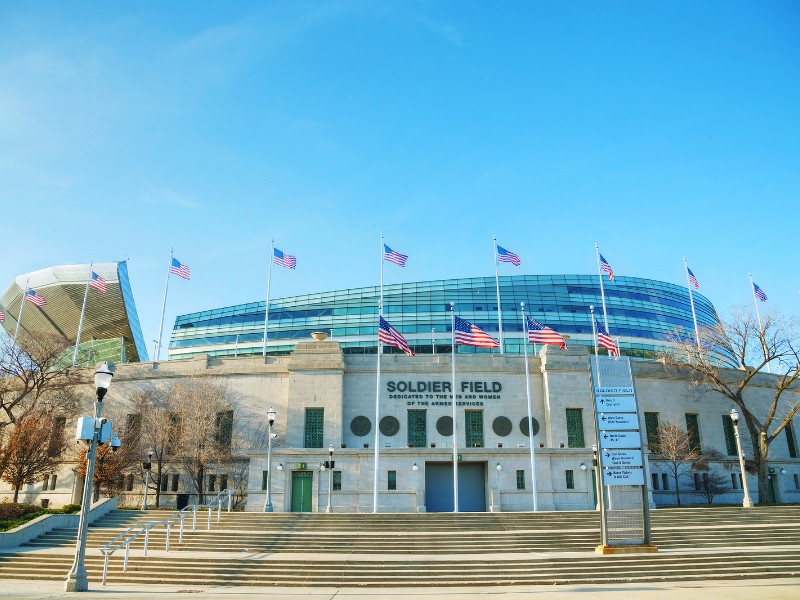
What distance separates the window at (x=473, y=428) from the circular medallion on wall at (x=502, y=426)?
913 millimetres

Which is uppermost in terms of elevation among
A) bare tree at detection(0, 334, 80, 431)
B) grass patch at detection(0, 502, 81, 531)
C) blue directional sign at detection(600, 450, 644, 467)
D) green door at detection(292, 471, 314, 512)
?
bare tree at detection(0, 334, 80, 431)

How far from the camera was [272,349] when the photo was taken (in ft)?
254

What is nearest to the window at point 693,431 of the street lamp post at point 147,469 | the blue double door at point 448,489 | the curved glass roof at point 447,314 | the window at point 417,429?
the blue double door at point 448,489

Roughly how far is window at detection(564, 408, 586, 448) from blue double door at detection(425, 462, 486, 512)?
20.8ft

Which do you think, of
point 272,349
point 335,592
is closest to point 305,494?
point 335,592

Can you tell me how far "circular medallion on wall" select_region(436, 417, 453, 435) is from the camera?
4103cm

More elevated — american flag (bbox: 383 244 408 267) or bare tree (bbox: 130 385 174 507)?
american flag (bbox: 383 244 408 267)

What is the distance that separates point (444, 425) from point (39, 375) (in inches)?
1150

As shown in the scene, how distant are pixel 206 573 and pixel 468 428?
2411cm

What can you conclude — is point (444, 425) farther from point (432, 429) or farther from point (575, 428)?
point (575, 428)

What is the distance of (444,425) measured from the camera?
41.2m

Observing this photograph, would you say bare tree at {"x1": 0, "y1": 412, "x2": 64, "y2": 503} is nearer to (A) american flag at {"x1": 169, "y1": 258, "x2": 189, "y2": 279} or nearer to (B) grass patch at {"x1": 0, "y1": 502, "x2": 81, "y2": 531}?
(B) grass patch at {"x1": 0, "y1": 502, "x2": 81, "y2": 531}

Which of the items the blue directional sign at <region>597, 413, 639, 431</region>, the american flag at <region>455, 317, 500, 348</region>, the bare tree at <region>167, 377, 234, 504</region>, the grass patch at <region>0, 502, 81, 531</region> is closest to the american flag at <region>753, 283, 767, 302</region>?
the american flag at <region>455, 317, 500, 348</region>

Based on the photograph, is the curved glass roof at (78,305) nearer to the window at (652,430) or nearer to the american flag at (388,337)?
the american flag at (388,337)
